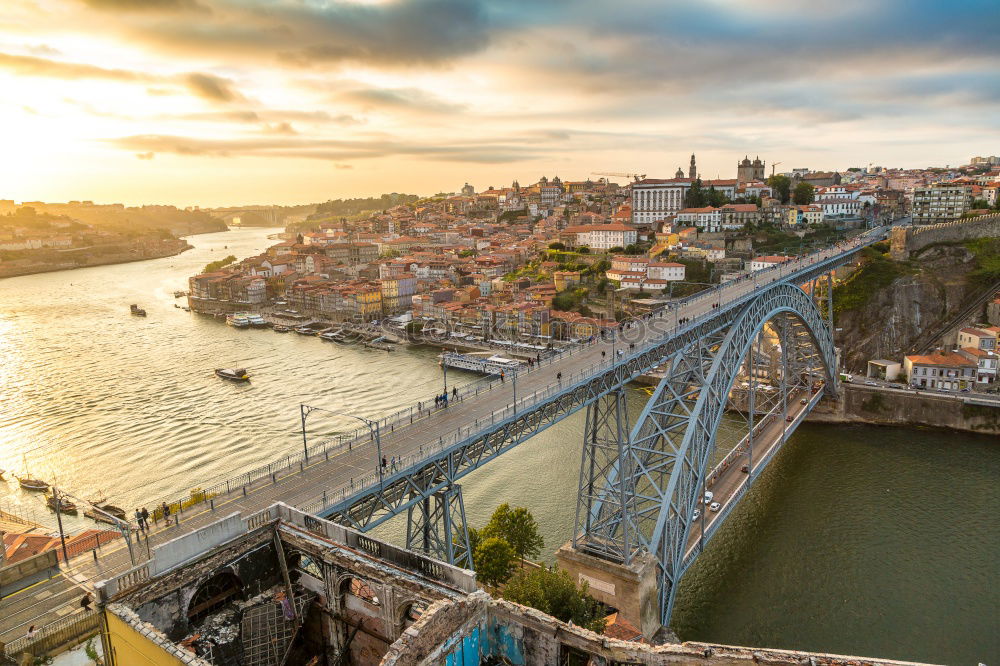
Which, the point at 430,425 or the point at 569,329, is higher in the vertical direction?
the point at 430,425

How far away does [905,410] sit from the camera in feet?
108

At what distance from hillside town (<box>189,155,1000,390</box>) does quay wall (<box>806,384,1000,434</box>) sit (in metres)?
2.70

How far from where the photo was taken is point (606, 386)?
16219 mm

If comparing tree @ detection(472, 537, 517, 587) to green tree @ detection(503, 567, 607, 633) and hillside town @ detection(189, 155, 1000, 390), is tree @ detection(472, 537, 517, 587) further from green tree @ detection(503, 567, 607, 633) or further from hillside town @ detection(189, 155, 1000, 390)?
hillside town @ detection(189, 155, 1000, 390)

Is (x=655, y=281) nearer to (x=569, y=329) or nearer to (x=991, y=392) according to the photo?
(x=569, y=329)

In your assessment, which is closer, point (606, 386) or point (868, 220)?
point (606, 386)

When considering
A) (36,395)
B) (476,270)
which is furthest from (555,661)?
(476,270)

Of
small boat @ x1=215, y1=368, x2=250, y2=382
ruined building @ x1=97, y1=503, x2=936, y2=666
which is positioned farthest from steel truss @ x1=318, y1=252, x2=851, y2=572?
small boat @ x1=215, y1=368, x2=250, y2=382

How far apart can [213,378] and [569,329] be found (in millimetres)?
26407

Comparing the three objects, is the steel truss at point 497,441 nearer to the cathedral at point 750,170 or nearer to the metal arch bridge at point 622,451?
the metal arch bridge at point 622,451

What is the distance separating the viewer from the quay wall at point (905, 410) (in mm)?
31344

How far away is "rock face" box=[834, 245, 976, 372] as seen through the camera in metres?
39.0

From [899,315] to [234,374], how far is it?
43992mm

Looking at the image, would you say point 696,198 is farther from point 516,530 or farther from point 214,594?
point 214,594
